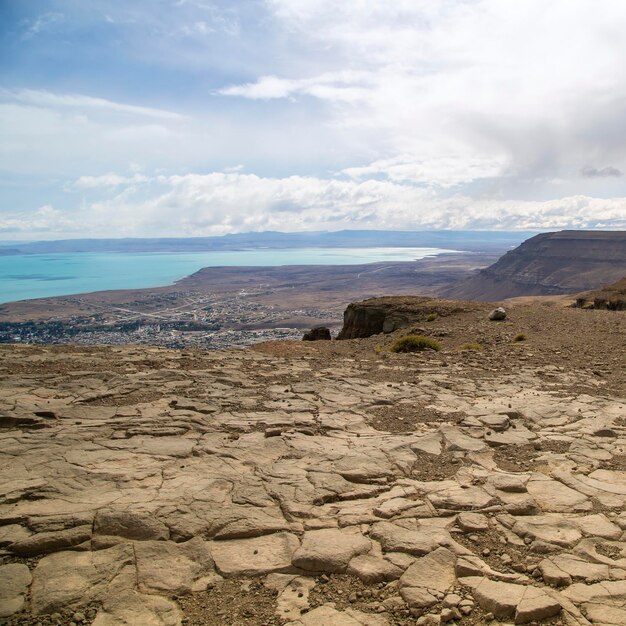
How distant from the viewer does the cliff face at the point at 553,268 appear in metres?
115

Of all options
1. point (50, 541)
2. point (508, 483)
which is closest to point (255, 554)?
point (50, 541)

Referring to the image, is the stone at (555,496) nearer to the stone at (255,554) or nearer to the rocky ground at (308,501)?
A: the rocky ground at (308,501)

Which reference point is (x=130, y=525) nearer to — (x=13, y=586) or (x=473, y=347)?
(x=13, y=586)

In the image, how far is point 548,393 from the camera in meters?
10.6

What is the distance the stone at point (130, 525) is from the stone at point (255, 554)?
25.0 inches

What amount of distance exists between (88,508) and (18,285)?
21939cm

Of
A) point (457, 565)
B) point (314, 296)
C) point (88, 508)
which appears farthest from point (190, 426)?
point (314, 296)

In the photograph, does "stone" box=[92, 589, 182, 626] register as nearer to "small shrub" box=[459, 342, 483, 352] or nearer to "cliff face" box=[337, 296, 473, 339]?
"small shrub" box=[459, 342, 483, 352]

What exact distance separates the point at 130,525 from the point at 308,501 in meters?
2.02

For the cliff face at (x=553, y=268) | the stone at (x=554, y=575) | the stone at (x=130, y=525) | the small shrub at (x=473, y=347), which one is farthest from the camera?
the cliff face at (x=553, y=268)

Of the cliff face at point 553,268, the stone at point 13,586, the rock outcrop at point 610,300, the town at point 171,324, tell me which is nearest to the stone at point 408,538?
the stone at point 13,586

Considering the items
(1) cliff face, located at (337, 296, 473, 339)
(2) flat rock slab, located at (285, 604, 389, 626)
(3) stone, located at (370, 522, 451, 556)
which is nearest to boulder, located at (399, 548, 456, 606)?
(3) stone, located at (370, 522, 451, 556)

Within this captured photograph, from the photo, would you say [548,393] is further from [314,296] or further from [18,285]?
[18,285]

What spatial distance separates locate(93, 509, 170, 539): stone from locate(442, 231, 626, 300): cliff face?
118400mm
